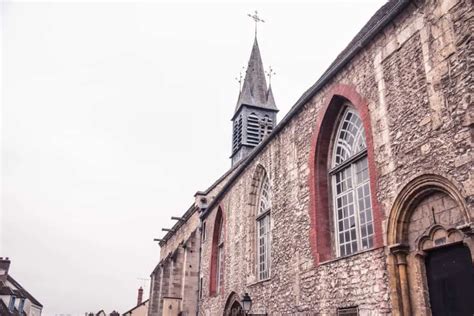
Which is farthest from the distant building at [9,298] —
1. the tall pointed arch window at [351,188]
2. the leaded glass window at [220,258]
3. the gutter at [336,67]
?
the tall pointed arch window at [351,188]

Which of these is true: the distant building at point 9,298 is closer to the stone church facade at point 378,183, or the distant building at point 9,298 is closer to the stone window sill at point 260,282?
the stone window sill at point 260,282

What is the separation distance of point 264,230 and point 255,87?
2081 cm

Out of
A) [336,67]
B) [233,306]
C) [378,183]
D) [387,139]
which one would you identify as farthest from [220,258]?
[387,139]

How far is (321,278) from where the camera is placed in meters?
8.06

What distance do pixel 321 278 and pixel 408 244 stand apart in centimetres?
235

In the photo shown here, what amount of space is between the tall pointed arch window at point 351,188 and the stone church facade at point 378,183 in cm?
3

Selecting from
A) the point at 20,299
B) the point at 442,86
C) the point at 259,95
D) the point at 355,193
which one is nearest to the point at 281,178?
the point at 355,193

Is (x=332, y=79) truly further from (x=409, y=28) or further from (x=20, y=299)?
(x=20, y=299)

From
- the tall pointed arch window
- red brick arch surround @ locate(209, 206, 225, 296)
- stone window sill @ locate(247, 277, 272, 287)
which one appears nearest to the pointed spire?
red brick arch surround @ locate(209, 206, 225, 296)

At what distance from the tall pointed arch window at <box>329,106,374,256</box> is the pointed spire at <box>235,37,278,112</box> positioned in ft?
71.5

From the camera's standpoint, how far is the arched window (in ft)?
38.1

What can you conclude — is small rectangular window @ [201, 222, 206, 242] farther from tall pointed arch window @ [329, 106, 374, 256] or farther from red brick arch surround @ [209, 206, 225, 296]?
tall pointed arch window @ [329, 106, 374, 256]

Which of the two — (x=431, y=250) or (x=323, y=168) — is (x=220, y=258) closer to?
(x=323, y=168)

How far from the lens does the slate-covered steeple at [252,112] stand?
29.0 metres
